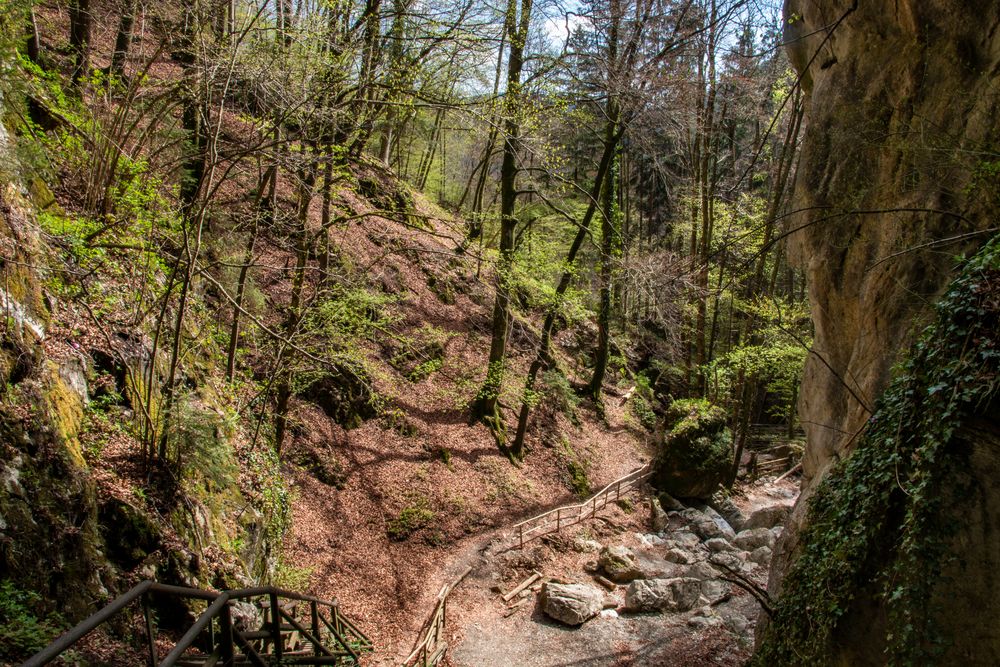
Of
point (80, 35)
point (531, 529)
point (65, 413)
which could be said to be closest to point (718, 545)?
point (531, 529)

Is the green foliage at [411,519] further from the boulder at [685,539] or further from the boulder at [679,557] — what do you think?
the boulder at [685,539]

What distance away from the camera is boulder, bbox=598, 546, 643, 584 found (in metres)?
11.6

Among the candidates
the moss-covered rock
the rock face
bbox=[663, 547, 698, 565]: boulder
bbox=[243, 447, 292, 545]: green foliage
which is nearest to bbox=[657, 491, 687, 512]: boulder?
the moss-covered rock

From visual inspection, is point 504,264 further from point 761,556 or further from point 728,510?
point 728,510

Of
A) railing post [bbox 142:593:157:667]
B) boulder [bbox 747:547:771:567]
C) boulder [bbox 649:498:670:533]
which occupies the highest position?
railing post [bbox 142:593:157:667]

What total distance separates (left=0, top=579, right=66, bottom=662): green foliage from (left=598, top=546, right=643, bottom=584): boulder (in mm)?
→ 9970

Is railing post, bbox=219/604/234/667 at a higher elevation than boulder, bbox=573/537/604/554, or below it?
higher

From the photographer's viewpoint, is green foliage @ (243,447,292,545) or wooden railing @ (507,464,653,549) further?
wooden railing @ (507,464,653,549)

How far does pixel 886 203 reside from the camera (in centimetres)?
654

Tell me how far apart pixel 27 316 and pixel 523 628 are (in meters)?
8.71

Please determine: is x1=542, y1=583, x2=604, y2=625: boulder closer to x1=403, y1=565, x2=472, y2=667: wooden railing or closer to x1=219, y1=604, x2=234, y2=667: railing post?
x1=403, y1=565, x2=472, y2=667: wooden railing

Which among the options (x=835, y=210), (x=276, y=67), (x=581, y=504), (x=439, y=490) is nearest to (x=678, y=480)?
(x=581, y=504)

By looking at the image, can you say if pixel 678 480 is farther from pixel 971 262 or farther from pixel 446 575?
pixel 971 262

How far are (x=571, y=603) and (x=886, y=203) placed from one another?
811 centimetres
